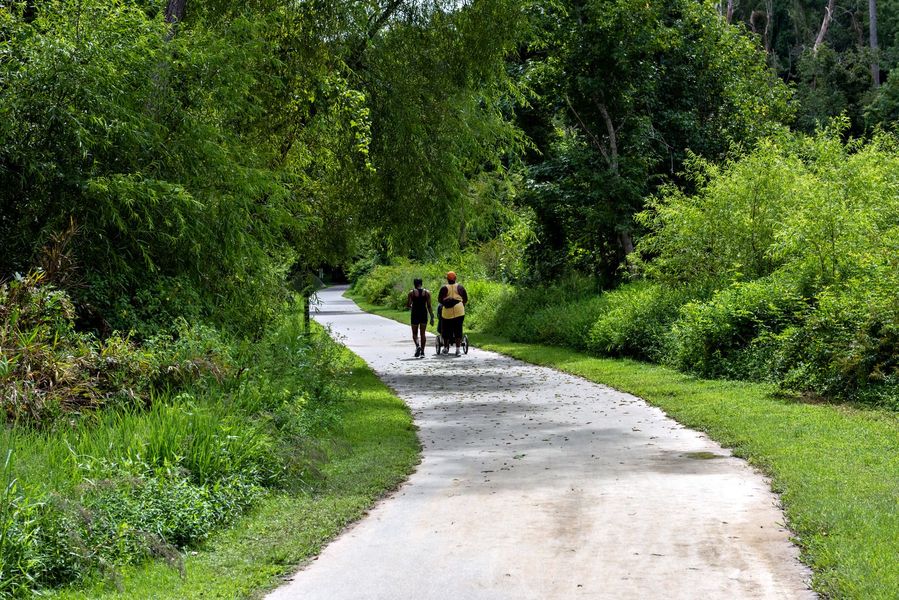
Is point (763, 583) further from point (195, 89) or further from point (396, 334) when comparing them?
point (396, 334)

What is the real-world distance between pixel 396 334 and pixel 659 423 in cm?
2102

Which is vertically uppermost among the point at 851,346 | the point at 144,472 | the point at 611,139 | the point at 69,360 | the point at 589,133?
the point at 589,133

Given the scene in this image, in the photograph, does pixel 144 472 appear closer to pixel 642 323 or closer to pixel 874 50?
pixel 642 323

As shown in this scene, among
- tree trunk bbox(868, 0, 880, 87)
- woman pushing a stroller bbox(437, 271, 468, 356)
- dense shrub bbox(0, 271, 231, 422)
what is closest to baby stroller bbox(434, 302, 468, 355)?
woman pushing a stroller bbox(437, 271, 468, 356)

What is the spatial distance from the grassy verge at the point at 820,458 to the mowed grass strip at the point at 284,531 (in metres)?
3.37

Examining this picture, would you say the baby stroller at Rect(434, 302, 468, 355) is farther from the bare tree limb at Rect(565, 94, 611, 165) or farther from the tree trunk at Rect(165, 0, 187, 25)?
the tree trunk at Rect(165, 0, 187, 25)

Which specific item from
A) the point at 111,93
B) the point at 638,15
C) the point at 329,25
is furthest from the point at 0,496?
the point at 638,15

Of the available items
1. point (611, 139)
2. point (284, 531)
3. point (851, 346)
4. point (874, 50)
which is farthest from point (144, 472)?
point (874, 50)

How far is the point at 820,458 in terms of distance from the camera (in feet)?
31.4

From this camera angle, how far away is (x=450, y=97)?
59.5 ft

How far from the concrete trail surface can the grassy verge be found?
0.69 ft

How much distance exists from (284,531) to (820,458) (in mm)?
5281

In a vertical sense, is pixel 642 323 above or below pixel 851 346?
below

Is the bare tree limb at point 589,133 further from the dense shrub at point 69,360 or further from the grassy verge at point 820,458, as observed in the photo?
the dense shrub at point 69,360
